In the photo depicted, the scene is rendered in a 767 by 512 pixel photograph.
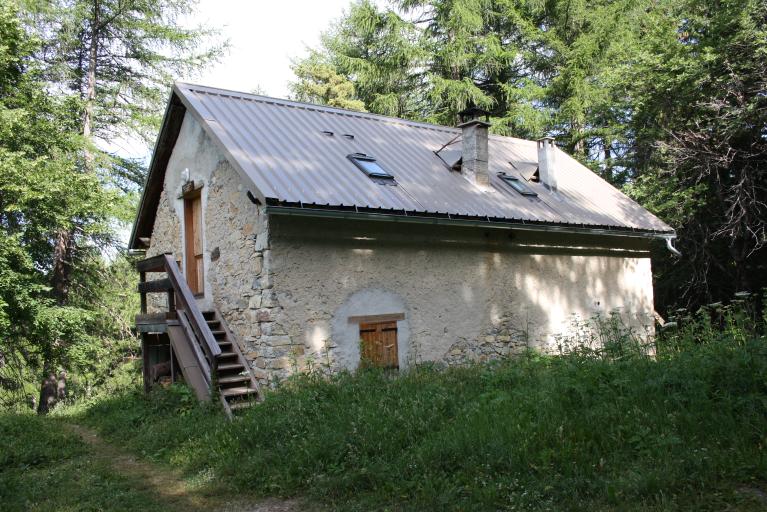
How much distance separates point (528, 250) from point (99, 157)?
11.4m

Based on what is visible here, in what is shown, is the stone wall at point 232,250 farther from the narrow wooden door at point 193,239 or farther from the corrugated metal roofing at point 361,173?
the corrugated metal roofing at point 361,173

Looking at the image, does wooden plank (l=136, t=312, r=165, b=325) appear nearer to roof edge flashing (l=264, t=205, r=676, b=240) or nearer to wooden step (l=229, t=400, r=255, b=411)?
wooden step (l=229, t=400, r=255, b=411)

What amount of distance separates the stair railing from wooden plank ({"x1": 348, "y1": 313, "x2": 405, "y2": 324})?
6.53 feet

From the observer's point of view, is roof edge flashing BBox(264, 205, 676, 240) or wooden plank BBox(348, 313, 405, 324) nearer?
roof edge flashing BBox(264, 205, 676, 240)

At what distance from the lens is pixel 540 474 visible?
450cm

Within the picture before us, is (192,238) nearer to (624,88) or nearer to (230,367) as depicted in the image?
(230,367)

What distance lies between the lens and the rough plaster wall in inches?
340

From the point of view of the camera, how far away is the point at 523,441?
4855 mm

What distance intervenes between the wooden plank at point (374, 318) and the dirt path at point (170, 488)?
3340mm

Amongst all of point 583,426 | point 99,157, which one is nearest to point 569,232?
point 583,426

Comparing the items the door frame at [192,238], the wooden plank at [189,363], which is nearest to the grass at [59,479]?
the wooden plank at [189,363]

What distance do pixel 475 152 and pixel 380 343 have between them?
460 cm

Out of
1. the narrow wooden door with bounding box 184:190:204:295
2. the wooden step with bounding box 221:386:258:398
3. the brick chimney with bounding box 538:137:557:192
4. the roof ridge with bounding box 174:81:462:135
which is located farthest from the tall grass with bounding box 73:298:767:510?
the brick chimney with bounding box 538:137:557:192

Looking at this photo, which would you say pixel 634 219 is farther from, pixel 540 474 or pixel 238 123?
pixel 540 474
